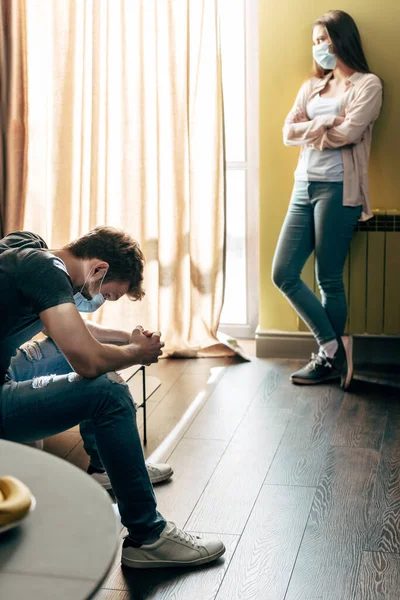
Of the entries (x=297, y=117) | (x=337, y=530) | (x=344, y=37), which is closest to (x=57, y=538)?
(x=337, y=530)

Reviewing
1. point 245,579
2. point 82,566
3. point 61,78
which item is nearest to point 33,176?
point 61,78

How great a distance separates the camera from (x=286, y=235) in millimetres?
3680

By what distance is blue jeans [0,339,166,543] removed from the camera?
204cm

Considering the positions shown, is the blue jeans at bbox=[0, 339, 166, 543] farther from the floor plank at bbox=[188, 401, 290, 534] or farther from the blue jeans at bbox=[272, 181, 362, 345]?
the blue jeans at bbox=[272, 181, 362, 345]

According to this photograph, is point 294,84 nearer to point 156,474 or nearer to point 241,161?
point 241,161

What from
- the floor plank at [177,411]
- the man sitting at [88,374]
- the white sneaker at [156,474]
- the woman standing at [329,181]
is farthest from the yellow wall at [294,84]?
the man sitting at [88,374]

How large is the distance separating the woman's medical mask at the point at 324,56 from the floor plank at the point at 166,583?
2177 millimetres

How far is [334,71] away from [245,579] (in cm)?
227

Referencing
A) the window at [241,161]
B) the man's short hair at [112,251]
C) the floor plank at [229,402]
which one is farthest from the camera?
the window at [241,161]

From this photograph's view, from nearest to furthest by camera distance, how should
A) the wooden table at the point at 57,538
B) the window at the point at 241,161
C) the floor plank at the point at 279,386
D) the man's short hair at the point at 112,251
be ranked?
the wooden table at the point at 57,538
the man's short hair at the point at 112,251
the floor plank at the point at 279,386
the window at the point at 241,161

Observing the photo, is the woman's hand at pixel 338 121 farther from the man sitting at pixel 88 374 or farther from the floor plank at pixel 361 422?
the man sitting at pixel 88 374

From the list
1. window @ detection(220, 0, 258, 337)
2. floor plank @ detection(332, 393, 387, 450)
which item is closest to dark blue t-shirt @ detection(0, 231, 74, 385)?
floor plank @ detection(332, 393, 387, 450)

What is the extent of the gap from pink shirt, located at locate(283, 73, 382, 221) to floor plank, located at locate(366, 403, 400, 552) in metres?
0.99

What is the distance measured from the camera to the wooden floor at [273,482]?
2109mm
